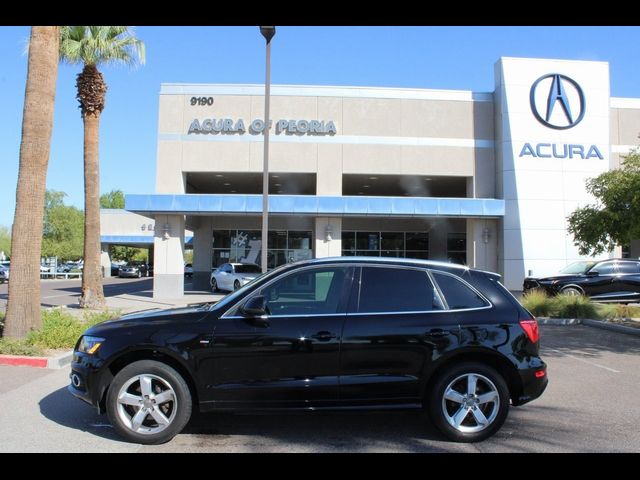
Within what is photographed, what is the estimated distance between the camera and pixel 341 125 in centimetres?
2347

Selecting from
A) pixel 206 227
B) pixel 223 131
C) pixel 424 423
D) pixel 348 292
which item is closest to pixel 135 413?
pixel 348 292

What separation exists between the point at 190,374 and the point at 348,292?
164 centimetres

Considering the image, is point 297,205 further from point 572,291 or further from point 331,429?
point 331,429

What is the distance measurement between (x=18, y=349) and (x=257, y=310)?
5.77 m

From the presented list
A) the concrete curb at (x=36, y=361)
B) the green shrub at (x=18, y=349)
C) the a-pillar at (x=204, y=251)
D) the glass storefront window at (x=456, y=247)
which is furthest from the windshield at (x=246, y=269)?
the concrete curb at (x=36, y=361)

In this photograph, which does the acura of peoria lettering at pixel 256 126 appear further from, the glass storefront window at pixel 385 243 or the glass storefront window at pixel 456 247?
the glass storefront window at pixel 456 247

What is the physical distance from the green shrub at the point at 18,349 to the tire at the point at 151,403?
14.3ft

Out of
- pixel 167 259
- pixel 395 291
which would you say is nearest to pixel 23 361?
pixel 395 291

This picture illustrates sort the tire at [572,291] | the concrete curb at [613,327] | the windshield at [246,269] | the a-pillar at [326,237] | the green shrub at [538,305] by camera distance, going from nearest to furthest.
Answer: the concrete curb at [613,327]
the green shrub at [538,305]
the tire at [572,291]
the a-pillar at [326,237]
the windshield at [246,269]

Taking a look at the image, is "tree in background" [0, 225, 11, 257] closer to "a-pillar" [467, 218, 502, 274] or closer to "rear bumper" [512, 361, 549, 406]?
Answer: "a-pillar" [467, 218, 502, 274]

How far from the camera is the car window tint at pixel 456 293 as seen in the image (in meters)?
5.09

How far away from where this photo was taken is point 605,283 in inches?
663

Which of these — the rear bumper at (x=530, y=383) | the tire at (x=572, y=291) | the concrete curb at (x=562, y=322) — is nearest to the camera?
the rear bumper at (x=530, y=383)

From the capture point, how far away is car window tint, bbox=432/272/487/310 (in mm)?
5086
